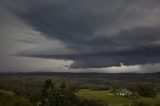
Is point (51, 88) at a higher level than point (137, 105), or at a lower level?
higher

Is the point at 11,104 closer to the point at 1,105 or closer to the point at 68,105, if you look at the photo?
the point at 1,105

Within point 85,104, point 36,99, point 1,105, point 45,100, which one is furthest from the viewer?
point 36,99

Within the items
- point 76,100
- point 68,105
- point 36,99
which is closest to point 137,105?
point 76,100

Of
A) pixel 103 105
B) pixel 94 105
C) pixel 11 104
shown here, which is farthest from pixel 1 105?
pixel 103 105

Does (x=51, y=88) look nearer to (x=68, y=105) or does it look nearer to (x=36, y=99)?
(x=68, y=105)

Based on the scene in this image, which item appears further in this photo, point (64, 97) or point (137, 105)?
point (137, 105)

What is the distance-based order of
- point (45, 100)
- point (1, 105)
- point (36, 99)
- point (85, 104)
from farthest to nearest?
point (36, 99)
point (85, 104)
point (1, 105)
point (45, 100)

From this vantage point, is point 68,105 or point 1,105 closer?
point 68,105

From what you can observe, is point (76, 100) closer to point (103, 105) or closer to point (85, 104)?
point (85, 104)

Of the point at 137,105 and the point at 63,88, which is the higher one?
the point at 63,88
